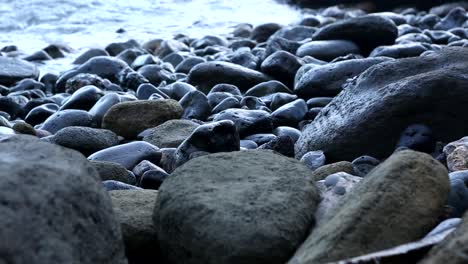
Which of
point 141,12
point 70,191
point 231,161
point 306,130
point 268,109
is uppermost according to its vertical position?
point 70,191

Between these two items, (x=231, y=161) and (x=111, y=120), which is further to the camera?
(x=111, y=120)

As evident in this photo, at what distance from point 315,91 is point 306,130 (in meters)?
1.32

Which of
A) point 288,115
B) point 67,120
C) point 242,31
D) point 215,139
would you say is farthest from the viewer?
point 242,31

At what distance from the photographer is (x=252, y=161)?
8.03 feet

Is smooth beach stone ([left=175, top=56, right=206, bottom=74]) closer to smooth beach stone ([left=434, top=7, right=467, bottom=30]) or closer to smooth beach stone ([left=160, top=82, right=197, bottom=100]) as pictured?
smooth beach stone ([left=160, top=82, right=197, bottom=100])

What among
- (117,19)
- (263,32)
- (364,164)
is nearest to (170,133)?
(364,164)

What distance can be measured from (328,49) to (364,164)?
12.6ft

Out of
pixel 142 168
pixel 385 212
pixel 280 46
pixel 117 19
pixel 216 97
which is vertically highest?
pixel 385 212

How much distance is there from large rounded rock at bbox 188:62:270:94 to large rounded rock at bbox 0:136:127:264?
4150mm

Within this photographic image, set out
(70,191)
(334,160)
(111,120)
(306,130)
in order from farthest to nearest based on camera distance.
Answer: (111,120)
(306,130)
(334,160)
(70,191)

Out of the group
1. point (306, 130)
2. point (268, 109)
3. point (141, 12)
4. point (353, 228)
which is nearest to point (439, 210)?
point (353, 228)

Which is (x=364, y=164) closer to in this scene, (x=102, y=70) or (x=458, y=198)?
(x=458, y=198)

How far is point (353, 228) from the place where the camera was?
1.89 m

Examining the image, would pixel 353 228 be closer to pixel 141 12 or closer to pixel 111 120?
pixel 111 120
